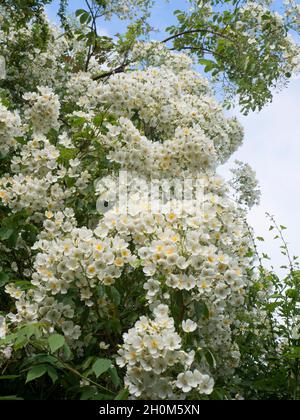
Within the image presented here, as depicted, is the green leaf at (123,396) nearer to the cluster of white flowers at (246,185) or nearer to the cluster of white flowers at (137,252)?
the cluster of white flowers at (137,252)

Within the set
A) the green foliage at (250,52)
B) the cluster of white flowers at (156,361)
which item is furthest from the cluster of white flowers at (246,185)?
the cluster of white flowers at (156,361)

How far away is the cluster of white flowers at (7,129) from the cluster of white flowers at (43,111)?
0.22 meters

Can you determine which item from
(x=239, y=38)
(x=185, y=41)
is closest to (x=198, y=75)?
(x=239, y=38)

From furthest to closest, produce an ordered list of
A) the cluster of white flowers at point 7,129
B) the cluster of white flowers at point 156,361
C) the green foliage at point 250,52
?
the green foliage at point 250,52 → the cluster of white flowers at point 7,129 → the cluster of white flowers at point 156,361

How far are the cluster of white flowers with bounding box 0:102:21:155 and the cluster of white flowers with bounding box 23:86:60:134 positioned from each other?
22cm

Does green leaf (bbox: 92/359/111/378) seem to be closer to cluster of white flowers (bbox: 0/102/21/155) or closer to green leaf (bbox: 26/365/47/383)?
green leaf (bbox: 26/365/47/383)

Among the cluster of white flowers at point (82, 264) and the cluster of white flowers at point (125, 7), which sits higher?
the cluster of white flowers at point (125, 7)

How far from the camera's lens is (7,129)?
3.32m

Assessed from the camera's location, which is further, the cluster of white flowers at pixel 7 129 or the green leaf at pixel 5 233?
the cluster of white flowers at pixel 7 129

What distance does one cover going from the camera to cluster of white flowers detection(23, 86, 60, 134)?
3.60 m

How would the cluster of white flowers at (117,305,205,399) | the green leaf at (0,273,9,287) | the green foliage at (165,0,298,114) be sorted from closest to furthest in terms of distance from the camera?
the cluster of white flowers at (117,305,205,399), the green leaf at (0,273,9,287), the green foliage at (165,0,298,114)

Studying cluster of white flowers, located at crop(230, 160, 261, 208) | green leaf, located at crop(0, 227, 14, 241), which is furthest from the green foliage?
green leaf, located at crop(0, 227, 14, 241)

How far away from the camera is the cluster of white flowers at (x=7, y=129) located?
10.8ft

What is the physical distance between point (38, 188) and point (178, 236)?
105 cm
